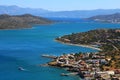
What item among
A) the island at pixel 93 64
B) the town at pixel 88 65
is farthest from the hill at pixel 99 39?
the town at pixel 88 65

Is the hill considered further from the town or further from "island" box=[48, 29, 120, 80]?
the town

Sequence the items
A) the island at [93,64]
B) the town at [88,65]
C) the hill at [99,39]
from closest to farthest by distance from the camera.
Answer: the town at [88,65]
the island at [93,64]
the hill at [99,39]

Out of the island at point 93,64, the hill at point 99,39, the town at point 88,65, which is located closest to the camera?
the town at point 88,65

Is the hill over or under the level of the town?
under

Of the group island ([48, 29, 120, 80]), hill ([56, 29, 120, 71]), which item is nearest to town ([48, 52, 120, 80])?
island ([48, 29, 120, 80])

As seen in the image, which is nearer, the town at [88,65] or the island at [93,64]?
the town at [88,65]

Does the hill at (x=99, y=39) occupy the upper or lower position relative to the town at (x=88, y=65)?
lower

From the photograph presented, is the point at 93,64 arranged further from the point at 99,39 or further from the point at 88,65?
the point at 99,39

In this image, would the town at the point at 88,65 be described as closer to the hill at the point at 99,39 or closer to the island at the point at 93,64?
the island at the point at 93,64

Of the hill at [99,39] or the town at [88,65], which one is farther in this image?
the hill at [99,39]

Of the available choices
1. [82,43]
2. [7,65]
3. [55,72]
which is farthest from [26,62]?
[82,43]

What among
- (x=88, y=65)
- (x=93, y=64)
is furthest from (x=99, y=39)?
(x=88, y=65)
